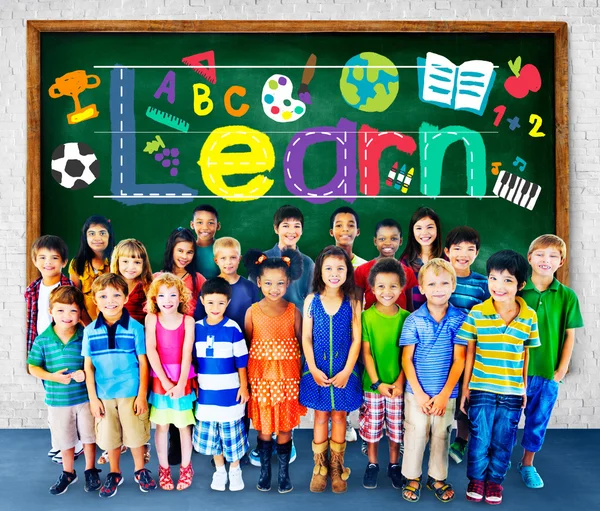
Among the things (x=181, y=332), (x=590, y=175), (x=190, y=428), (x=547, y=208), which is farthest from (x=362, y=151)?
(x=190, y=428)

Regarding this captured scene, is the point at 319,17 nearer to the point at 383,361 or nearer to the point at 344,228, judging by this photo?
the point at 344,228

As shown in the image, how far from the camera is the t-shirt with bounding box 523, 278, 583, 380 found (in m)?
2.81

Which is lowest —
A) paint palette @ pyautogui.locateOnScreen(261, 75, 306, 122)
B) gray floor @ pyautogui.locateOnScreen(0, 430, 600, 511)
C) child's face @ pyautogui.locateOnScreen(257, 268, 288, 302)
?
gray floor @ pyautogui.locateOnScreen(0, 430, 600, 511)

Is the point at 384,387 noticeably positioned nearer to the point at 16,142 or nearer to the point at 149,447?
the point at 149,447

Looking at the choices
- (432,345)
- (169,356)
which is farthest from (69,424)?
(432,345)

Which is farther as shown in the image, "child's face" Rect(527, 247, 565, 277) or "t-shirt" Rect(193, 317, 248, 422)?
"child's face" Rect(527, 247, 565, 277)

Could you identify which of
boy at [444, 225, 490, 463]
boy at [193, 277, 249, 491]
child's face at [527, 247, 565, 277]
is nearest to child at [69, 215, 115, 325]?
boy at [193, 277, 249, 491]

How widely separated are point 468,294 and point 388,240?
Result: 2.02ft

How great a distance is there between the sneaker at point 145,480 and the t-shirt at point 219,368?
0.39m

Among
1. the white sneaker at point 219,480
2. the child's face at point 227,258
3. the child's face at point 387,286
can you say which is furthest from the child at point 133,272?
the child's face at point 387,286

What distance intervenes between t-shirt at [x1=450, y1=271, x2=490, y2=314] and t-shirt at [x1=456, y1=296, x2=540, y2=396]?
12.6 inches

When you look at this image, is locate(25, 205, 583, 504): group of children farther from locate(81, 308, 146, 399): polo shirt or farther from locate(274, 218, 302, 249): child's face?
locate(274, 218, 302, 249): child's face

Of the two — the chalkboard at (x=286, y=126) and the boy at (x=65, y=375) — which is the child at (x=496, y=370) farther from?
the boy at (x=65, y=375)

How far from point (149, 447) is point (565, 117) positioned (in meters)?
3.25
